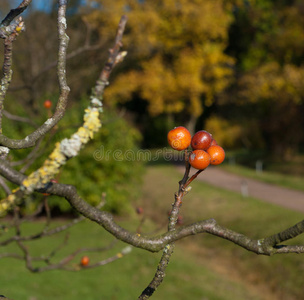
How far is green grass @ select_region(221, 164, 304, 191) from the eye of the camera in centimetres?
1558

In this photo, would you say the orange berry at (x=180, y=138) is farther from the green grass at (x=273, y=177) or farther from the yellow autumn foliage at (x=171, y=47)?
the yellow autumn foliage at (x=171, y=47)

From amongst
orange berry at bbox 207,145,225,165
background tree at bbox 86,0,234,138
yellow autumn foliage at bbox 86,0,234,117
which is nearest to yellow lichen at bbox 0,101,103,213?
orange berry at bbox 207,145,225,165

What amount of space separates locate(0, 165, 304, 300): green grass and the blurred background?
996 mm

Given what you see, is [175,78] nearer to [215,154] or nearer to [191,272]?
[191,272]

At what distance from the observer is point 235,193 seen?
1489cm

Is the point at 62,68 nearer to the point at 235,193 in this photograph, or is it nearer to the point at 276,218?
the point at 276,218

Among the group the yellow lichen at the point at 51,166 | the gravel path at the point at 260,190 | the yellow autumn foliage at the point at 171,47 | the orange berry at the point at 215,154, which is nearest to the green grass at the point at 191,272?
the gravel path at the point at 260,190

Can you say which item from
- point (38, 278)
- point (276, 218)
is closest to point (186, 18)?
point (276, 218)

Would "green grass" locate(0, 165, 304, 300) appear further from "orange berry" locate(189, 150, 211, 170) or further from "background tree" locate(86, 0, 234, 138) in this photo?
"background tree" locate(86, 0, 234, 138)

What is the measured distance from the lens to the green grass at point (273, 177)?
15.6 metres

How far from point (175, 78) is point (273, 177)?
6.87 metres

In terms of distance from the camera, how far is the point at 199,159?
4.13ft

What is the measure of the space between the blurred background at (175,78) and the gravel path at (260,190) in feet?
1.97

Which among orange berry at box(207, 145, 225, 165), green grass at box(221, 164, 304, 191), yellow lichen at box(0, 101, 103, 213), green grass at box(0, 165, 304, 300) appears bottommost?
green grass at box(221, 164, 304, 191)
